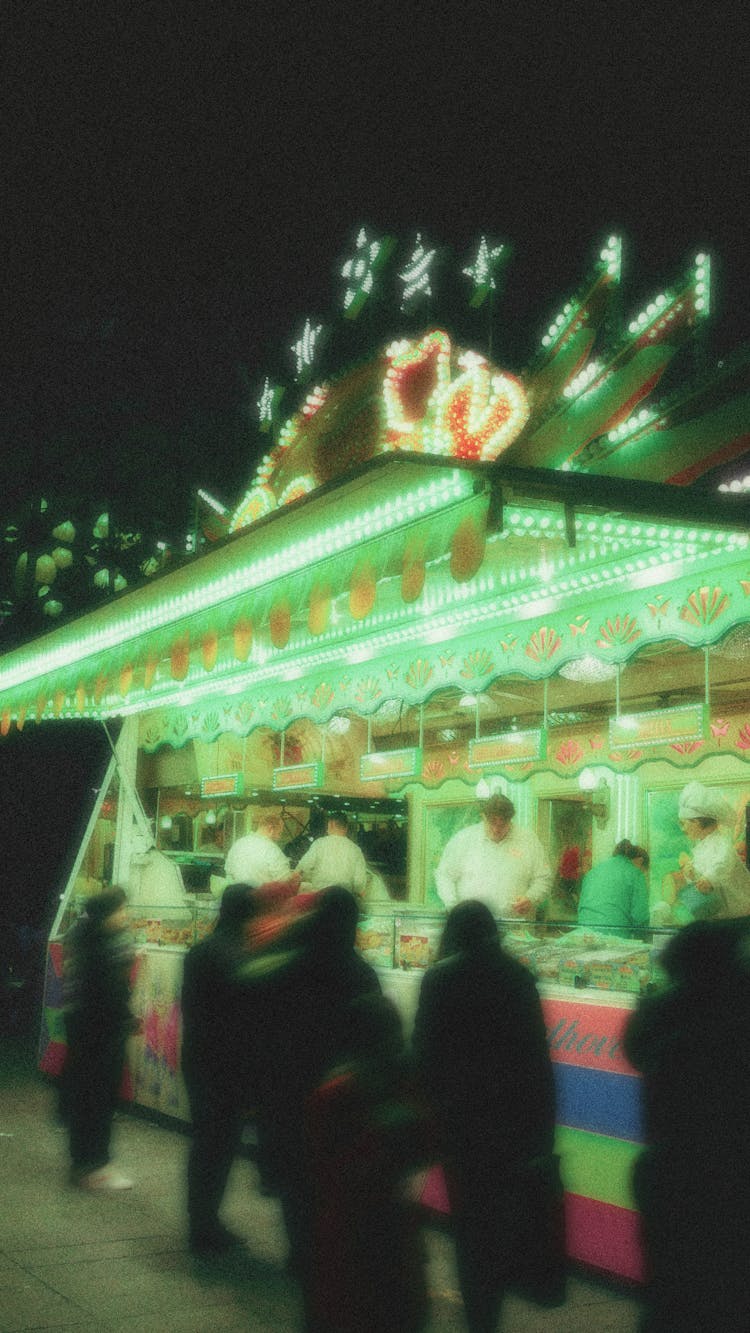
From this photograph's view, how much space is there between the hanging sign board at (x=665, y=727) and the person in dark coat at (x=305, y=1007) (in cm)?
359

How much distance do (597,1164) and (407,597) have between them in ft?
9.83

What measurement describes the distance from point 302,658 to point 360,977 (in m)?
6.41

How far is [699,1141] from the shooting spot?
3.32 metres

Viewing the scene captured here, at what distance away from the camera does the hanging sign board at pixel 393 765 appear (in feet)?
32.3

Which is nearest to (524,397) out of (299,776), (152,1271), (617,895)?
(617,895)

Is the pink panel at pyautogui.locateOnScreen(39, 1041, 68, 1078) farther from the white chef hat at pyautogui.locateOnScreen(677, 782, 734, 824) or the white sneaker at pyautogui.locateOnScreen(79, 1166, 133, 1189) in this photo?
the white chef hat at pyautogui.locateOnScreen(677, 782, 734, 824)

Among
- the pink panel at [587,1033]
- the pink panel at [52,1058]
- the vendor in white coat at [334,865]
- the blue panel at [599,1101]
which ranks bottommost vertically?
the pink panel at [52,1058]

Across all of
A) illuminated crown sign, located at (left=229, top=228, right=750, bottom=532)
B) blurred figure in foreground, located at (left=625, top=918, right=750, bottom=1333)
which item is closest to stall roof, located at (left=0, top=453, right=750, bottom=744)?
illuminated crown sign, located at (left=229, top=228, right=750, bottom=532)

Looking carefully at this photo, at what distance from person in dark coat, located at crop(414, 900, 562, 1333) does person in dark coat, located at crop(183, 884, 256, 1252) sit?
988 mm

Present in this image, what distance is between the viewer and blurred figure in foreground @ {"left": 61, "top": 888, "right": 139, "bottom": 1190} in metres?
7.10

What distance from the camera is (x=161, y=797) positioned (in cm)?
1351

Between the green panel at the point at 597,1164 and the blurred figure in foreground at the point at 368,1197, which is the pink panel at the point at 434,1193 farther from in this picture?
the blurred figure in foreground at the point at 368,1197

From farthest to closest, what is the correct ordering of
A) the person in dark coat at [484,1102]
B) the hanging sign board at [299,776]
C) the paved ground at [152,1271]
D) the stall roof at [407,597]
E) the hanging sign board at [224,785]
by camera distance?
the hanging sign board at [224,785] → the hanging sign board at [299,776] → the stall roof at [407,597] → the paved ground at [152,1271] → the person in dark coat at [484,1102]

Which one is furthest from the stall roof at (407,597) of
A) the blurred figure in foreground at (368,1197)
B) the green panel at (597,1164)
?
the green panel at (597,1164)
